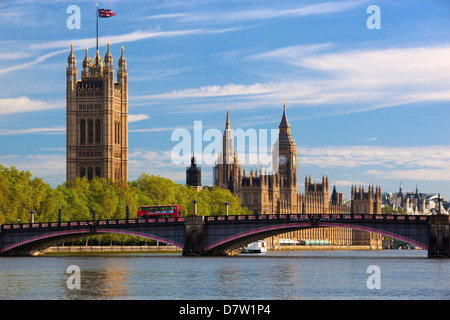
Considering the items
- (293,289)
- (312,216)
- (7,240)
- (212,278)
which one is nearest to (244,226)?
(312,216)

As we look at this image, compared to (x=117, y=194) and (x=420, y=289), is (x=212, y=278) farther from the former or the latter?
(x=117, y=194)

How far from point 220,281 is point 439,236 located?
37337 millimetres

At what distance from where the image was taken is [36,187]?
124 meters

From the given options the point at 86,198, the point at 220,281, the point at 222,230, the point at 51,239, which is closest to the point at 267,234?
the point at 222,230

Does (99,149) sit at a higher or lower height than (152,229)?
higher

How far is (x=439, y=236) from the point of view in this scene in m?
93.7

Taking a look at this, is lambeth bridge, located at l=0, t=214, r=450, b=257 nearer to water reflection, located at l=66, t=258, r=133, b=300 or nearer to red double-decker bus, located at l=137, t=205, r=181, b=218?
red double-decker bus, located at l=137, t=205, r=181, b=218

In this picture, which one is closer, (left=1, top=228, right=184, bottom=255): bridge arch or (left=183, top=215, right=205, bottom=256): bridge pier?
(left=183, top=215, right=205, bottom=256): bridge pier

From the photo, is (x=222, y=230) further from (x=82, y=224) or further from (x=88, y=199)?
(x=88, y=199)

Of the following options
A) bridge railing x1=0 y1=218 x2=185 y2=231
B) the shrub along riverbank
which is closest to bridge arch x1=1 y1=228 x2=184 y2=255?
bridge railing x1=0 y1=218 x2=185 y2=231

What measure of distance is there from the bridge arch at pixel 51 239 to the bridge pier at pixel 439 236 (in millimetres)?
23974

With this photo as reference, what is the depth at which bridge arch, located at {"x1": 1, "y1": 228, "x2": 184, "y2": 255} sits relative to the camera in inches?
3952

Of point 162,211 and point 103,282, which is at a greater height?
point 162,211
